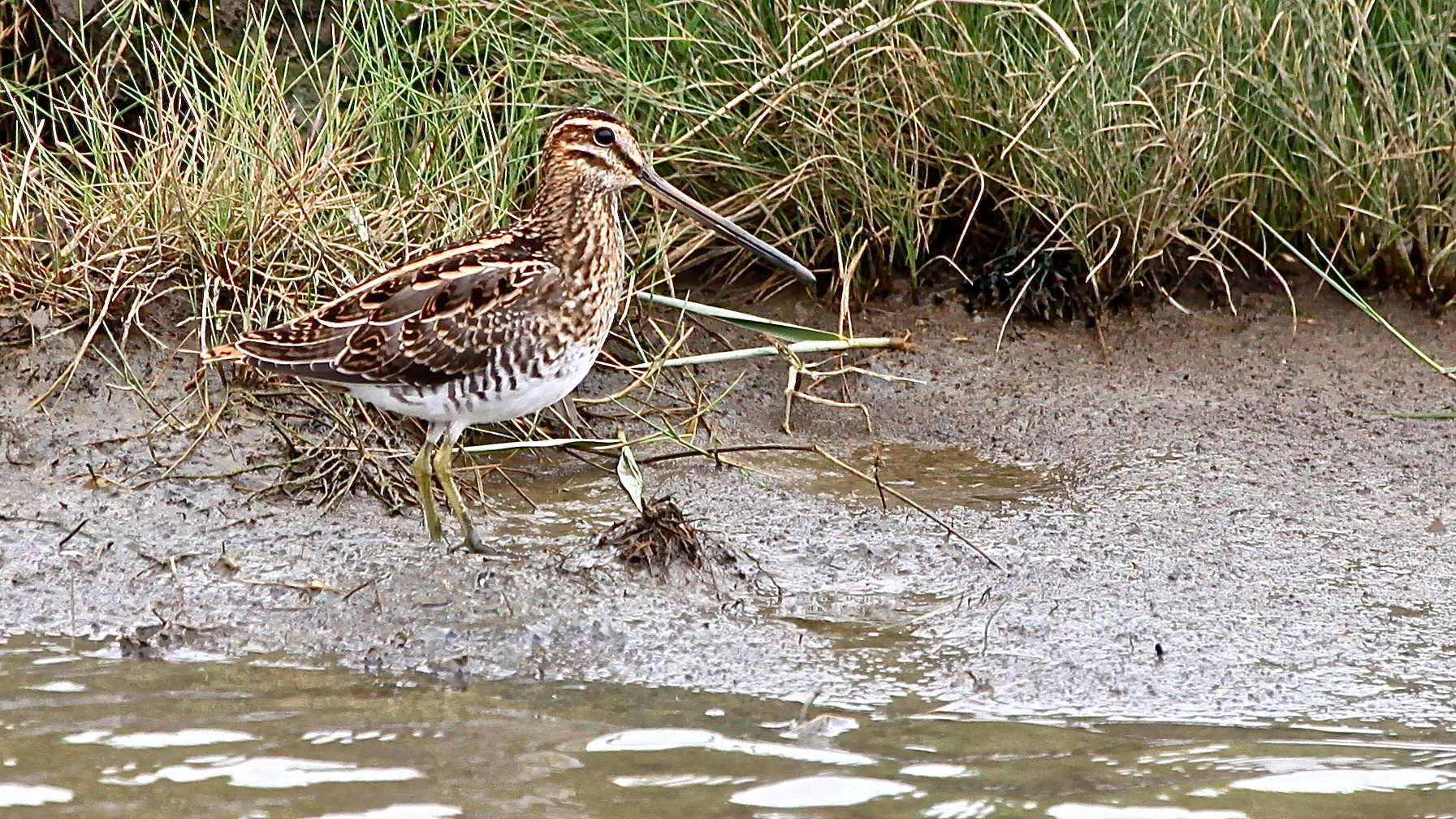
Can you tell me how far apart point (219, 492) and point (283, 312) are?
604mm

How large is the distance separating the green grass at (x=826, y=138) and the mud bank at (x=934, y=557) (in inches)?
15.8

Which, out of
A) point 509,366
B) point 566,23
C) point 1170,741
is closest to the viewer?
point 1170,741

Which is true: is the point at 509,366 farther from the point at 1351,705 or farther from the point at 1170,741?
the point at 1351,705

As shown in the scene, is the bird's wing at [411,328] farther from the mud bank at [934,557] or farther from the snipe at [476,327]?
the mud bank at [934,557]

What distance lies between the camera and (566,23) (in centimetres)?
658

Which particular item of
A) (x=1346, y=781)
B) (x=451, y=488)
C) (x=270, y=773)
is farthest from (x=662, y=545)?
(x=1346, y=781)

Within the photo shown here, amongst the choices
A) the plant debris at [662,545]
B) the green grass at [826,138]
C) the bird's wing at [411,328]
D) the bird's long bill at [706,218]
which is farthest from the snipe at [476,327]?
the green grass at [826,138]

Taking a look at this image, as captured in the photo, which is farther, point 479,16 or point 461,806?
point 479,16

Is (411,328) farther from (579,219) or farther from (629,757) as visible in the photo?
(629,757)

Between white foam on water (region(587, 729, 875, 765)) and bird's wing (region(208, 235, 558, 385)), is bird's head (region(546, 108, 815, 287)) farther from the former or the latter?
white foam on water (region(587, 729, 875, 765))

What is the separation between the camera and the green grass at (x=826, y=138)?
5.73 metres

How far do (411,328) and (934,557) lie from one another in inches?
58.0

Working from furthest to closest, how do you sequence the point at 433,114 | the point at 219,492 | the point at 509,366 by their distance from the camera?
the point at 433,114
the point at 219,492
the point at 509,366

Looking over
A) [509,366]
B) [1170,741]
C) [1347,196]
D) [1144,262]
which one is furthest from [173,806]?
[1347,196]
